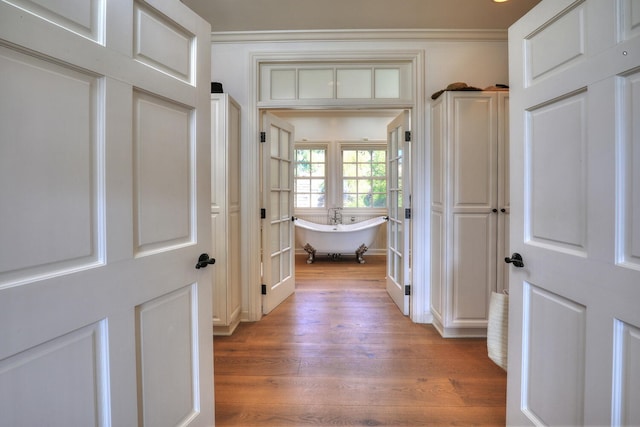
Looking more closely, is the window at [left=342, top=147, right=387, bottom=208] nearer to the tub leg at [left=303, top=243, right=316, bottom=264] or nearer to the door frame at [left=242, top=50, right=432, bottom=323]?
the tub leg at [left=303, top=243, right=316, bottom=264]

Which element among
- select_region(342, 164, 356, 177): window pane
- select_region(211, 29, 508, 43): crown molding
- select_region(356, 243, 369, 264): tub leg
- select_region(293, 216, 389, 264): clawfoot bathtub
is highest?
select_region(211, 29, 508, 43): crown molding

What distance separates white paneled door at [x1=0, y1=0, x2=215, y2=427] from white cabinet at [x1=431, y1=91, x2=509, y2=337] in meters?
1.87

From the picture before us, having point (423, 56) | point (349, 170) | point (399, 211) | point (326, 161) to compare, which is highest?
point (423, 56)

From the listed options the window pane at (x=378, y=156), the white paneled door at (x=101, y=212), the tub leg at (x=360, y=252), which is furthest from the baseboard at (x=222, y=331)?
the window pane at (x=378, y=156)

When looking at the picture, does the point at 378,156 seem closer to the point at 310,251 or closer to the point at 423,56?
the point at 310,251

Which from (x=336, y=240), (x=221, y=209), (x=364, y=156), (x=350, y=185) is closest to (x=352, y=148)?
(x=364, y=156)

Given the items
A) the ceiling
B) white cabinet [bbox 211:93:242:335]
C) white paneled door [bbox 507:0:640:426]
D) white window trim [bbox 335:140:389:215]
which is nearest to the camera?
white paneled door [bbox 507:0:640:426]

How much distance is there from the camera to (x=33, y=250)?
70cm

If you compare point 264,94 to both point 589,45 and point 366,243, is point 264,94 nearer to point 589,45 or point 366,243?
point 589,45

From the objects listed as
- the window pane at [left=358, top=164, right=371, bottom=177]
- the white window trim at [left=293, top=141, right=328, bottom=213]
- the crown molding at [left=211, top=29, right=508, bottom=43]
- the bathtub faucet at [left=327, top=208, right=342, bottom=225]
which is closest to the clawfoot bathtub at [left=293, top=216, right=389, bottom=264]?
the bathtub faucet at [left=327, top=208, right=342, bottom=225]

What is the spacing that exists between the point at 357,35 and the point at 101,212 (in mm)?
2559

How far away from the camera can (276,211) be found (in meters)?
3.09

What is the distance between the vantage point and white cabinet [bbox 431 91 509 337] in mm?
2352

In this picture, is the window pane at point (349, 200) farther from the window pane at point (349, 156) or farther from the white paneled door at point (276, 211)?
the white paneled door at point (276, 211)
